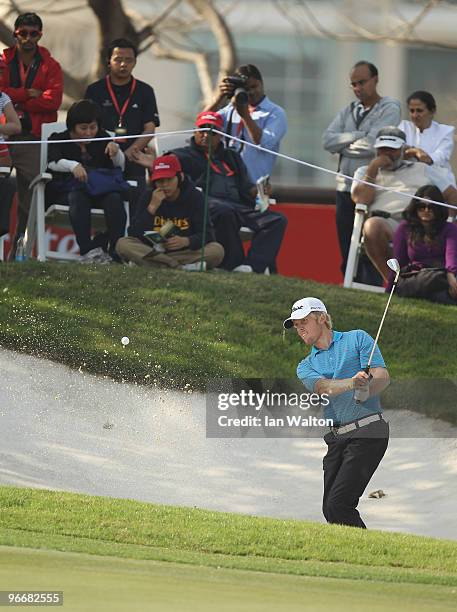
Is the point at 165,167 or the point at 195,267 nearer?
the point at 165,167

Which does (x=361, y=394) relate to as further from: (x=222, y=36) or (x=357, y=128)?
(x=222, y=36)

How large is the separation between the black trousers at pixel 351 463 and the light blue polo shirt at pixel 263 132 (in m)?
5.07

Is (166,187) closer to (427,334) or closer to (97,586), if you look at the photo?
(427,334)

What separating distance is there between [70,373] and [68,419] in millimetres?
539

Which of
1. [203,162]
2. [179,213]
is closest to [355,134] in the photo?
[203,162]

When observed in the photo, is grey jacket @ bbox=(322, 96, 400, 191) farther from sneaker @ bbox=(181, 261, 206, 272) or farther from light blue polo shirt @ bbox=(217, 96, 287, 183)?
sneaker @ bbox=(181, 261, 206, 272)

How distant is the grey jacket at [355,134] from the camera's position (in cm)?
1374

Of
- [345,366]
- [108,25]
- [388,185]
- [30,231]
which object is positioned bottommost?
[30,231]

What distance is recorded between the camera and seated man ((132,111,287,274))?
1338 centimetres

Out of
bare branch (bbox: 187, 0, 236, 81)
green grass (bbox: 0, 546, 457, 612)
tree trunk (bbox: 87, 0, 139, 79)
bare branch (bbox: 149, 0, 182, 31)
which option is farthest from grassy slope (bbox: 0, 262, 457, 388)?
green grass (bbox: 0, 546, 457, 612)

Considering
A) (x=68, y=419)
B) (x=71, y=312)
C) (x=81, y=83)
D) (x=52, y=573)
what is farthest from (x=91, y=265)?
(x=52, y=573)

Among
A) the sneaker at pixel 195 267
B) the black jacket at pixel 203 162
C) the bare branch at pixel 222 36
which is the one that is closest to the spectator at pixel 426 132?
the black jacket at pixel 203 162

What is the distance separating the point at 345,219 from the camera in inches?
554

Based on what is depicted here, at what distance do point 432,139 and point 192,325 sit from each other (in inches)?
108
